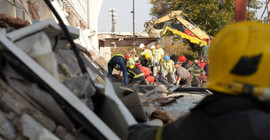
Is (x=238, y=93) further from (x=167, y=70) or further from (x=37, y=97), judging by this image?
(x=167, y=70)

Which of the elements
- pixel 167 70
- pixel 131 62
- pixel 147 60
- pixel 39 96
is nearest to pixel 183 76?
pixel 167 70

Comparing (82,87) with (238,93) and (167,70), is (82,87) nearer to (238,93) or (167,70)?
(238,93)

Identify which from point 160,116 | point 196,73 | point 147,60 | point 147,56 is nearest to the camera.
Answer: point 160,116

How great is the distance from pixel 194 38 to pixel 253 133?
13615 millimetres

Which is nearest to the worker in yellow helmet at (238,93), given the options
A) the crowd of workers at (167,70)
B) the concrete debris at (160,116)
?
the concrete debris at (160,116)

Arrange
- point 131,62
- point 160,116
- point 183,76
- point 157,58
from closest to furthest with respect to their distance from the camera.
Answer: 1. point 160,116
2. point 183,76
3. point 131,62
4. point 157,58

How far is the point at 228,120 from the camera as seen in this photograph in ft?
3.60

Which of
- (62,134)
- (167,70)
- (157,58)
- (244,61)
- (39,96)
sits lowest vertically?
(167,70)

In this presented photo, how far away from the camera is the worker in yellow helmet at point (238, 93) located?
42.5 inches

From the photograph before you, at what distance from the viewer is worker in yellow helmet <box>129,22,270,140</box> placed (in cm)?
108

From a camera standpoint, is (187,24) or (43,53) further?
(187,24)

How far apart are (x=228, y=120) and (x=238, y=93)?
123 millimetres

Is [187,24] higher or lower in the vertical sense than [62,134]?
higher

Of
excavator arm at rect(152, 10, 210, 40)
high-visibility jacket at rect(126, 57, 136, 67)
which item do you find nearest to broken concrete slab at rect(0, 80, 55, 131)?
high-visibility jacket at rect(126, 57, 136, 67)
